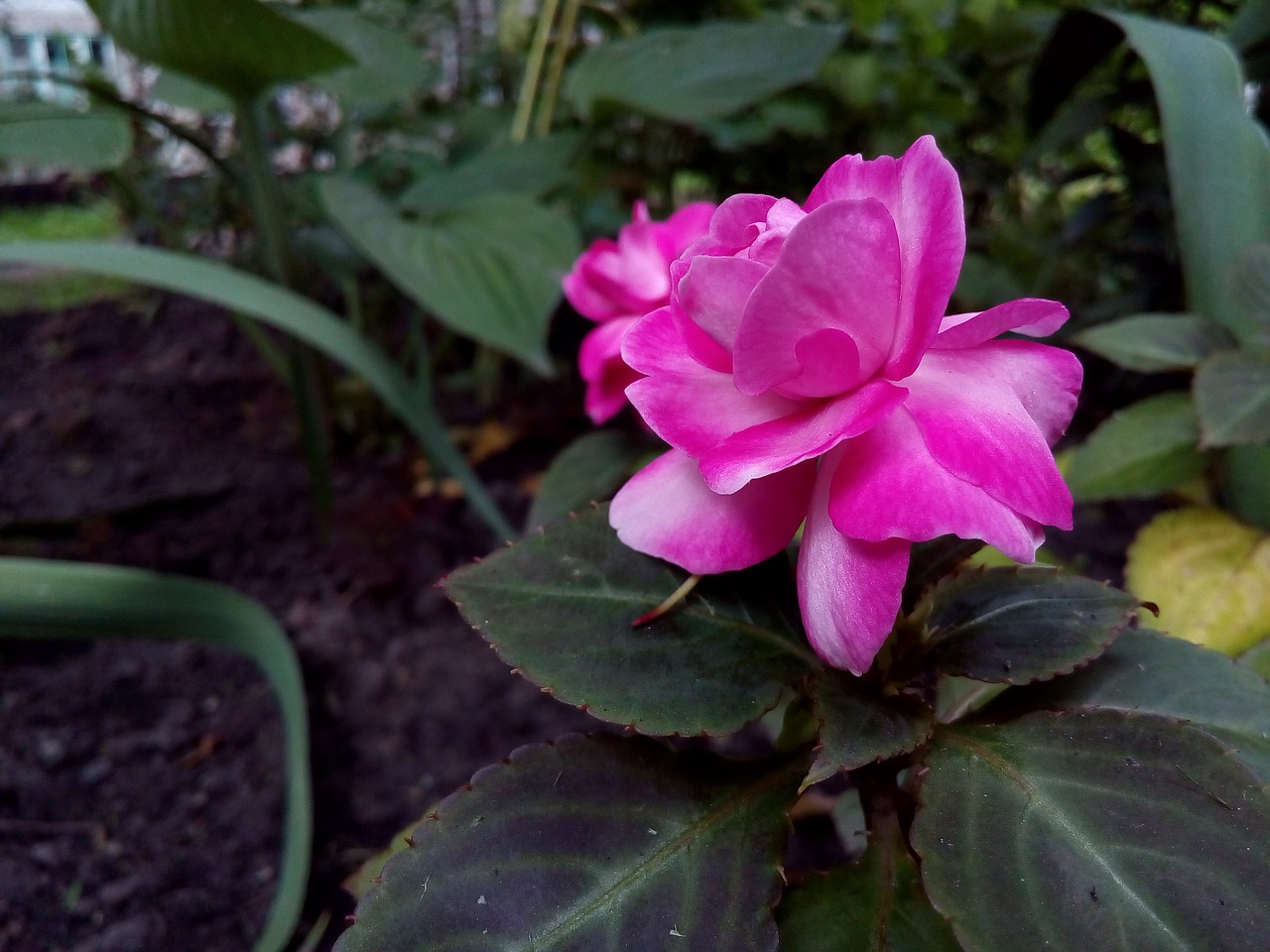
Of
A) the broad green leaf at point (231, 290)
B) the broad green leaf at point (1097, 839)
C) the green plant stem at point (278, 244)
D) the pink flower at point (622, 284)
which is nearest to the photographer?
the broad green leaf at point (1097, 839)

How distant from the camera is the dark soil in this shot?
66 cm

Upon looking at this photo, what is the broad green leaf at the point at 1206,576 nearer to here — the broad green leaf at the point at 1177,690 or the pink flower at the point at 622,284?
the broad green leaf at the point at 1177,690

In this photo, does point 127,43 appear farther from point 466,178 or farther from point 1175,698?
point 1175,698

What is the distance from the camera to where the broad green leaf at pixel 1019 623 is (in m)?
0.33

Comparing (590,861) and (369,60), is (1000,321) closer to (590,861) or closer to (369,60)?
(590,861)

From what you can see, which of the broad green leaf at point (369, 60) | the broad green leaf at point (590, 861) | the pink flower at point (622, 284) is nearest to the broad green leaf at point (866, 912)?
the broad green leaf at point (590, 861)

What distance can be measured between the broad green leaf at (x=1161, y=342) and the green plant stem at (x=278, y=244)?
84cm

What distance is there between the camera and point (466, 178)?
1.13 m

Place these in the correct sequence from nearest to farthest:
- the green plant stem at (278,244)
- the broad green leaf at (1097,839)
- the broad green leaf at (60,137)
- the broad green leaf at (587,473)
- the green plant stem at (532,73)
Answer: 1. the broad green leaf at (1097,839)
2. the broad green leaf at (587,473)
3. the broad green leaf at (60,137)
4. the green plant stem at (278,244)
5. the green plant stem at (532,73)

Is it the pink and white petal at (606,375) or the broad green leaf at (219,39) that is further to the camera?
the broad green leaf at (219,39)

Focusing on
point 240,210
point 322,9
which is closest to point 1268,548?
point 322,9

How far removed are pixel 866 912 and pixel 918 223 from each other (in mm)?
268

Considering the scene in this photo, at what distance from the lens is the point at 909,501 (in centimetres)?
27

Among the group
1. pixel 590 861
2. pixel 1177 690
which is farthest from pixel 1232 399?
pixel 590 861
